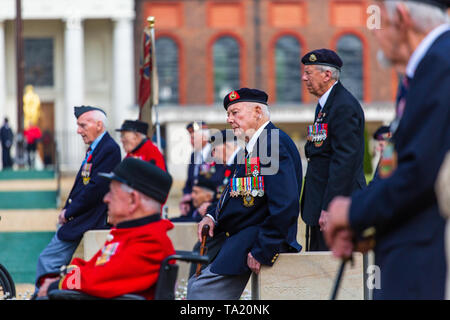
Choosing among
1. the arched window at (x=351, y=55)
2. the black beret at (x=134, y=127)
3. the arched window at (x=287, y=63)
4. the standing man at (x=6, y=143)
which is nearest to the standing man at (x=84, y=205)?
the black beret at (x=134, y=127)

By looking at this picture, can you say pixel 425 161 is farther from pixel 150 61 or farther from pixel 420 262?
pixel 150 61

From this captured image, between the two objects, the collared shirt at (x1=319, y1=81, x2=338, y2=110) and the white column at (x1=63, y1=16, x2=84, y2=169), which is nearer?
the collared shirt at (x1=319, y1=81, x2=338, y2=110)

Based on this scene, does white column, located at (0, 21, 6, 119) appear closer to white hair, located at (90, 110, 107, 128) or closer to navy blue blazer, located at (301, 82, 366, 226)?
white hair, located at (90, 110, 107, 128)

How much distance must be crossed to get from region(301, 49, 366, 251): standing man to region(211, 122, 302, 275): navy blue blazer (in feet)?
1.94

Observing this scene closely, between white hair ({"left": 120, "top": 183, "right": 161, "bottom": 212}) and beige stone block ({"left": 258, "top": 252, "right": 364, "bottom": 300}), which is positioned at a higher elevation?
white hair ({"left": 120, "top": 183, "right": 161, "bottom": 212})

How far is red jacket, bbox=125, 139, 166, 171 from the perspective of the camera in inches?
324

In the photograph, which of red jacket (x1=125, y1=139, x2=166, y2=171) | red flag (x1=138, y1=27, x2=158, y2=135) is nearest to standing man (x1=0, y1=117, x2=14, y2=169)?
red flag (x1=138, y1=27, x2=158, y2=135)

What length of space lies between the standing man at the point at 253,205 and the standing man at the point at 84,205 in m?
1.64

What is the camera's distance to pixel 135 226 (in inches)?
161

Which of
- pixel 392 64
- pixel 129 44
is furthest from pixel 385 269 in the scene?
pixel 129 44

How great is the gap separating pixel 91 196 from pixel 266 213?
6.65ft

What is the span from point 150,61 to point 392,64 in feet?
22.5

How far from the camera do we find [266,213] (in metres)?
5.30

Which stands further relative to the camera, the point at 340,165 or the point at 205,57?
the point at 205,57
